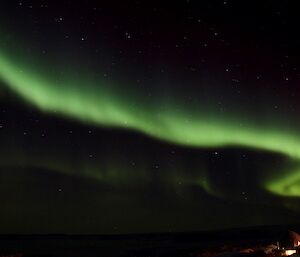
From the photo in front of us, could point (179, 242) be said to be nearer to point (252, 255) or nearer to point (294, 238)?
point (294, 238)

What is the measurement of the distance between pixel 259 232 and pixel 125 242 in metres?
26.2

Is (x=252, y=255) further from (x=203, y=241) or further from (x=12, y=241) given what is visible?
(x=12, y=241)

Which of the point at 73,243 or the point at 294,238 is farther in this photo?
the point at 73,243

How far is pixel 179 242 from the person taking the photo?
89.9 metres

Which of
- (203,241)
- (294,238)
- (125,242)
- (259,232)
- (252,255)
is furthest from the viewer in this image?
(125,242)

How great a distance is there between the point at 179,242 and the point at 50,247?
22358 mm

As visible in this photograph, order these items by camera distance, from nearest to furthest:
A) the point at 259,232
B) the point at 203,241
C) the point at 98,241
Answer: the point at 259,232
the point at 203,241
the point at 98,241

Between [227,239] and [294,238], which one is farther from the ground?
[227,239]

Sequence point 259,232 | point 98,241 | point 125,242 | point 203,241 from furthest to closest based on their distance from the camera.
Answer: point 98,241 → point 125,242 → point 203,241 → point 259,232

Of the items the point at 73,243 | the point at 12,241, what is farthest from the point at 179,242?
the point at 12,241

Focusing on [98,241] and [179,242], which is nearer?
[179,242]

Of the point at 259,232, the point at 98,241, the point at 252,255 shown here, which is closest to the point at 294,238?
the point at 252,255

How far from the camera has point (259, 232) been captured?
84688mm

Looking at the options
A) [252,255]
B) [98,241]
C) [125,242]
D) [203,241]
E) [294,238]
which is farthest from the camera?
[98,241]
